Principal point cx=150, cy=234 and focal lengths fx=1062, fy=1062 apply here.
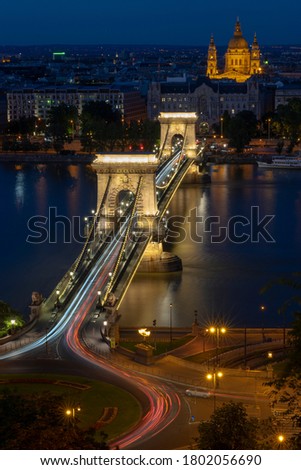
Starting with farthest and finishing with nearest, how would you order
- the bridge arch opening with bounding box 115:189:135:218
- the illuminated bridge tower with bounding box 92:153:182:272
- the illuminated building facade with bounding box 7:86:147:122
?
the illuminated building facade with bounding box 7:86:147:122 < the bridge arch opening with bounding box 115:189:135:218 < the illuminated bridge tower with bounding box 92:153:182:272

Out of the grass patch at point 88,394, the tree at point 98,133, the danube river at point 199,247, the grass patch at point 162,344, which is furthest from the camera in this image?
the tree at point 98,133

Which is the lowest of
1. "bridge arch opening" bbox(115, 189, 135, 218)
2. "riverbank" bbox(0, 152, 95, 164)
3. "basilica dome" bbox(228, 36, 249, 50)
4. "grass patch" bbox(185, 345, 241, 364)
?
"riverbank" bbox(0, 152, 95, 164)

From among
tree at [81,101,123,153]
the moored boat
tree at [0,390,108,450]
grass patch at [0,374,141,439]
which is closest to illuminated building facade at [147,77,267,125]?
tree at [81,101,123,153]

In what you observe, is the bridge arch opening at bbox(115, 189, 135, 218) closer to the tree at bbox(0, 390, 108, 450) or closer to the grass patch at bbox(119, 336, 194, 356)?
the grass patch at bbox(119, 336, 194, 356)

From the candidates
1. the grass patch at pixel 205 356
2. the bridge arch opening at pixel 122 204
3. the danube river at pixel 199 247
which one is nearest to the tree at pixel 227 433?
the grass patch at pixel 205 356

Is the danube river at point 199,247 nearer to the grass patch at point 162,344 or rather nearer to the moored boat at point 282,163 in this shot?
the grass patch at point 162,344

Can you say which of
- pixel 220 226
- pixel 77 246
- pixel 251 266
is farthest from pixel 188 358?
pixel 220 226
